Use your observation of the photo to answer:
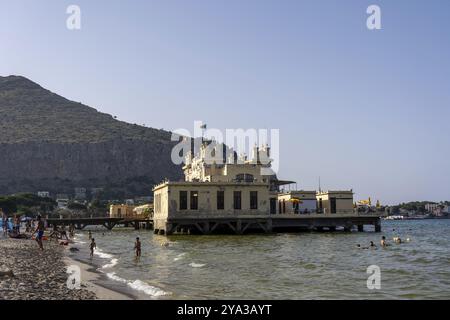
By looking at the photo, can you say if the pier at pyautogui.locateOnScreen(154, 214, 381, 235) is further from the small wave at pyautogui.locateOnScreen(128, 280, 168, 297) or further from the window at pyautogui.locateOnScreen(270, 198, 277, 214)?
the small wave at pyautogui.locateOnScreen(128, 280, 168, 297)

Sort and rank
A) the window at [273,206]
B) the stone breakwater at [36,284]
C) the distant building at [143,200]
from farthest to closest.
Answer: the distant building at [143,200] < the window at [273,206] < the stone breakwater at [36,284]

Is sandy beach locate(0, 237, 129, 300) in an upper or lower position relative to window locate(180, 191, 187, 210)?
lower

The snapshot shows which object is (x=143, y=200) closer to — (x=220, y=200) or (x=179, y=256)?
(x=220, y=200)

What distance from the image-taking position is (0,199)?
9881cm

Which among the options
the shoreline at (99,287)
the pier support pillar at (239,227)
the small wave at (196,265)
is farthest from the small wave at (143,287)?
the pier support pillar at (239,227)

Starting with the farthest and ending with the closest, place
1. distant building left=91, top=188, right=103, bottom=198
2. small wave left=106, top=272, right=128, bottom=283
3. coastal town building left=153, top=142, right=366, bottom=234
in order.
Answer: distant building left=91, top=188, right=103, bottom=198, coastal town building left=153, top=142, right=366, bottom=234, small wave left=106, top=272, right=128, bottom=283

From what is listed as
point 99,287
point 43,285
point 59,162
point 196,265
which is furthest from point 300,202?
point 59,162

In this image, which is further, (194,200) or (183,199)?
(194,200)

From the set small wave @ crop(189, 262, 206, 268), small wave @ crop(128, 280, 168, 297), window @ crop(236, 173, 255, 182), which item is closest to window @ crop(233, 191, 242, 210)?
window @ crop(236, 173, 255, 182)

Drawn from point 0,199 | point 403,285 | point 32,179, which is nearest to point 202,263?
point 403,285

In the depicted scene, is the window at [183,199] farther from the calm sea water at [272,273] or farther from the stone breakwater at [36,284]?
the stone breakwater at [36,284]

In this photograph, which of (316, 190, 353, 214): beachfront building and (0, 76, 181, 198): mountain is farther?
(0, 76, 181, 198): mountain

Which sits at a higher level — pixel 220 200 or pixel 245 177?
pixel 245 177

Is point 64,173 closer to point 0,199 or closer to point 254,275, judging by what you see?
point 0,199
